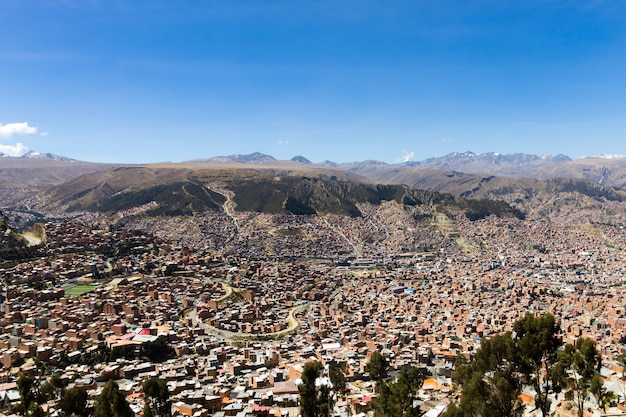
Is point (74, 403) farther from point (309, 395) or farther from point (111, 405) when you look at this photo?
point (309, 395)

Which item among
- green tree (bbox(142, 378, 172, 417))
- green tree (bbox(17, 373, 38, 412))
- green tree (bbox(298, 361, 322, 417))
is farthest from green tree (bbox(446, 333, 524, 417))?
green tree (bbox(17, 373, 38, 412))

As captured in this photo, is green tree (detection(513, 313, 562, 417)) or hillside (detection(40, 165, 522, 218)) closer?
green tree (detection(513, 313, 562, 417))

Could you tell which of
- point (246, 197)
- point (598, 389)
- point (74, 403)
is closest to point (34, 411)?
point (74, 403)

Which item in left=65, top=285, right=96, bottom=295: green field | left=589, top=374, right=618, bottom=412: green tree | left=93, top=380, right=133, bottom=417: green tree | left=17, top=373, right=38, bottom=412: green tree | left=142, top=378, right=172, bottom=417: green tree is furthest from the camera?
left=65, top=285, right=96, bottom=295: green field

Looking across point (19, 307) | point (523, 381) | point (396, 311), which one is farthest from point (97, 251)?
point (523, 381)

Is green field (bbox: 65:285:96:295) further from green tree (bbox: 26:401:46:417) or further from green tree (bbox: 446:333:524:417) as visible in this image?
green tree (bbox: 446:333:524:417)

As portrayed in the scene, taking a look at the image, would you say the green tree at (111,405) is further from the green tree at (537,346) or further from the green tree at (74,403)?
the green tree at (537,346)

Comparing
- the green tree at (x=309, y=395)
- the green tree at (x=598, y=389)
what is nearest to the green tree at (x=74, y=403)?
the green tree at (x=309, y=395)

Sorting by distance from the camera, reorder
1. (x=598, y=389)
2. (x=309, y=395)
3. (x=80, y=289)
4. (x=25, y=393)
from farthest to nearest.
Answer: (x=80, y=289)
(x=309, y=395)
(x=598, y=389)
(x=25, y=393)

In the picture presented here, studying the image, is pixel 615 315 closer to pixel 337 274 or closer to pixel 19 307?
pixel 337 274
